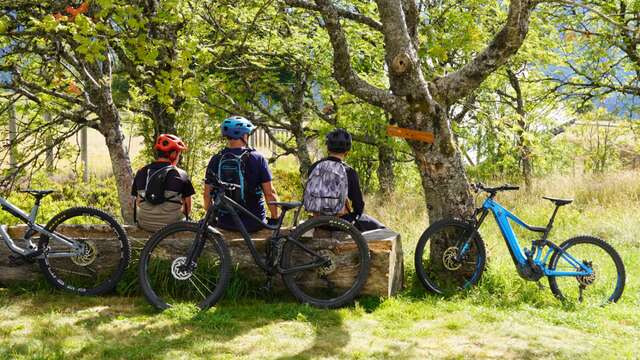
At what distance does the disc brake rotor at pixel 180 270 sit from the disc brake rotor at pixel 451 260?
8.95 feet

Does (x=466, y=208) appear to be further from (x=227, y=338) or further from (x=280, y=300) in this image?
(x=227, y=338)

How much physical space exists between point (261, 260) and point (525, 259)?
2.76 m

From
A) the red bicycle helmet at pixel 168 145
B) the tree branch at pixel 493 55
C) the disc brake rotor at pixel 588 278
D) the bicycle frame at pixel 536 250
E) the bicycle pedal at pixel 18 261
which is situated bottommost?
the disc brake rotor at pixel 588 278

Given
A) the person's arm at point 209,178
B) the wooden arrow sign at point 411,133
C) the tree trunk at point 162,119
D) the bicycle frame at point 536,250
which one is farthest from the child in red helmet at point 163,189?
the tree trunk at point 162,119

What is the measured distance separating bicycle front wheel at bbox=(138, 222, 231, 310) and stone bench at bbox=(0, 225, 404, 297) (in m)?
0.28

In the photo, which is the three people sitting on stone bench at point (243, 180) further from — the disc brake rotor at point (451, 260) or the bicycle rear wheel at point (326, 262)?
the disc brake rotor at point (451, 260)

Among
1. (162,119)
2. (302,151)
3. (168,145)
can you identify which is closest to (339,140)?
(168,145)

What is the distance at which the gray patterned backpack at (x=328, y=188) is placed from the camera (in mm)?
6629

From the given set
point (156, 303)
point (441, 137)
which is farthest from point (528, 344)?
point (156, 303)

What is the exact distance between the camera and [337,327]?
19.1ft

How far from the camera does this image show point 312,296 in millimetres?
6543

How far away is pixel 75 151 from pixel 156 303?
258 inches

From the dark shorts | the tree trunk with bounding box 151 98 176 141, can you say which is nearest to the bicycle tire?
the dark shorts

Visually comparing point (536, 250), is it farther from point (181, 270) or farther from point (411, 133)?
point (181, 270)
